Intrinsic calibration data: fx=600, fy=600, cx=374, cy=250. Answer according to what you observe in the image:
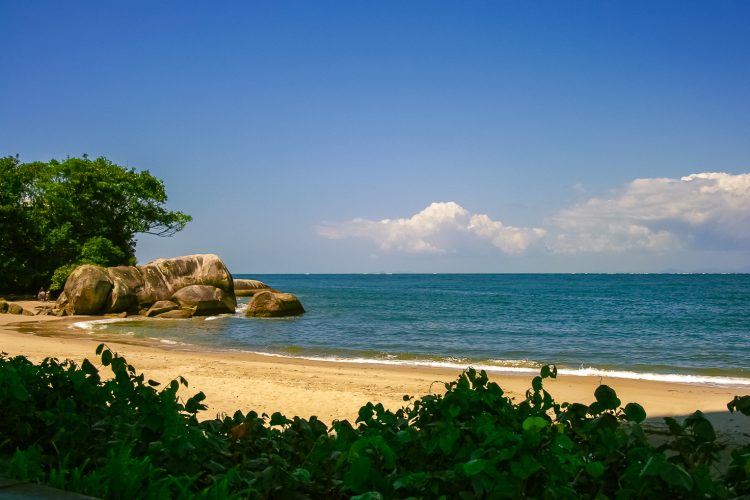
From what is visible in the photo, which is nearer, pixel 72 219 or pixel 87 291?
pixel 87 291

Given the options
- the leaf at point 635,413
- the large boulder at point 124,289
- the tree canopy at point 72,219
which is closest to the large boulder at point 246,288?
the tree canopy at point 72,219

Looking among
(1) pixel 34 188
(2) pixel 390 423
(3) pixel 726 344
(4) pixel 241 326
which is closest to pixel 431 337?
(4) pixel 241 326

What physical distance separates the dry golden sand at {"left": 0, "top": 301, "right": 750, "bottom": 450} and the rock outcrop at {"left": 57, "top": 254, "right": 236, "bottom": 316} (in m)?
10.5

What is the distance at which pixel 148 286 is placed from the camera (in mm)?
30266

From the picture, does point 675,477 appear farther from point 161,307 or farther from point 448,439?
point 161,307

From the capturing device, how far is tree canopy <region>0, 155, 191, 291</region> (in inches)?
1401

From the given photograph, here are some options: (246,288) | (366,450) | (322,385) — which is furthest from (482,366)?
(246,288)

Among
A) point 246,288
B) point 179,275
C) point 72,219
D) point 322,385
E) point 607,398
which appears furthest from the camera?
point 246,288

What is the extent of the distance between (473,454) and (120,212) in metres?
40.8

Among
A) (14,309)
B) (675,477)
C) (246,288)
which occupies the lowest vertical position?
(14,309)

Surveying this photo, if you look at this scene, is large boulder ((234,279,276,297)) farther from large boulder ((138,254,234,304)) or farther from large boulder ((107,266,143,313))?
large boulder ((107,266,143,313))

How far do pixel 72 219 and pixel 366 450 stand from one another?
132ft

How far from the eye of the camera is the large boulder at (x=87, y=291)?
28.3 m

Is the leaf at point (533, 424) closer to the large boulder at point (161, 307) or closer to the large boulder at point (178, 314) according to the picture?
the large boulder at point (178, 314)
